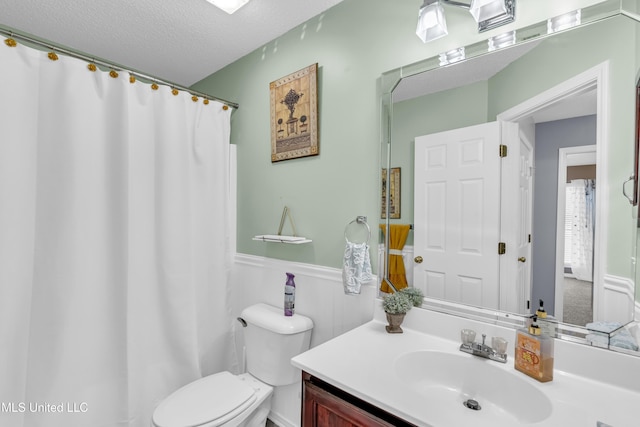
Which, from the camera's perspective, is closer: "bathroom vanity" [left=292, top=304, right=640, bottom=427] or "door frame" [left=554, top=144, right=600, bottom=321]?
→ "bathroom vanity" [left=292, top=304, right=640, bottom=427]

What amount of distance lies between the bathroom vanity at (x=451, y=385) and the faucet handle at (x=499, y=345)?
0.03 metres

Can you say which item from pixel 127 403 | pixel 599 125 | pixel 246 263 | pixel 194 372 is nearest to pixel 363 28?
pixel 599 125

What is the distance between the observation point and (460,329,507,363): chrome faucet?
103cm

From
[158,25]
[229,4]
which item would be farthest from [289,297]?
[158,25]

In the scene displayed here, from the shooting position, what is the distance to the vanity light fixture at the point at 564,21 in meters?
0.97

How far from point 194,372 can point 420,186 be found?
63.1 inches

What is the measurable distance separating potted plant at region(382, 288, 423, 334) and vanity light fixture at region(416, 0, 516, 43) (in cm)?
102

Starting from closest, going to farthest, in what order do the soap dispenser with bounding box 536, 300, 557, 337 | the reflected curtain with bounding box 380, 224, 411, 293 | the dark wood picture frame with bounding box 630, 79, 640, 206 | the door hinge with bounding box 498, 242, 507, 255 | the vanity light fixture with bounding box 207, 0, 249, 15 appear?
the dark wood picture frame with bounding box 630, 79, 640, 206 < the soap dispenser with bounding box 536, 300, 557, 337 < the door hinge with bounding box 498, 242, 507, 255 < the reflected curtain with bounding box 380, 224, 411, 293 < the vanity light fixture with bounding box 207, 0, 249, 15

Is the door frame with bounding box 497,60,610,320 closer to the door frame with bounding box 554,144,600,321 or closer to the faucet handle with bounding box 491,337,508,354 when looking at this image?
the door frame with bounding box 554,144,600,321

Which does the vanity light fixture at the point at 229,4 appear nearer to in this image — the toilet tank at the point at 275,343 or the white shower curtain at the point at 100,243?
the white shower curtain at the point at 100,243

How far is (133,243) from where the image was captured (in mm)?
1566

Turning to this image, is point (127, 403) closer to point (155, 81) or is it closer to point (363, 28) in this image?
point (155, 81)
